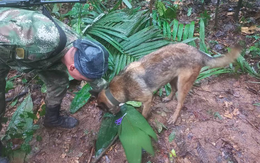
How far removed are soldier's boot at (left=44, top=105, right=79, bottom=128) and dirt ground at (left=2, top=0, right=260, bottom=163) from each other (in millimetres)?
110

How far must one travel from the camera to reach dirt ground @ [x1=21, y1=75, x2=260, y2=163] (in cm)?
304

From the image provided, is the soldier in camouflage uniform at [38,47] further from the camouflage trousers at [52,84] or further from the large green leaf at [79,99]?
the large green leaf at [79,99]

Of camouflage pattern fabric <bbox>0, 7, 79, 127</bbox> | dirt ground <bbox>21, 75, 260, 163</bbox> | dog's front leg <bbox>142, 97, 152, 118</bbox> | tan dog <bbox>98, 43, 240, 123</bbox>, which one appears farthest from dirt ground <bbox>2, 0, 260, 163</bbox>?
camouflage pattern fabric <bbox>0, 7, 79, 127</bbox>

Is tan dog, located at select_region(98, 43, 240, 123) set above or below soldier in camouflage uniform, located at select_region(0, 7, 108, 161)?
below

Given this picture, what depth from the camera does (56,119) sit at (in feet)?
11.3

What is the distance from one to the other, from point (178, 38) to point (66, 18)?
3.40m

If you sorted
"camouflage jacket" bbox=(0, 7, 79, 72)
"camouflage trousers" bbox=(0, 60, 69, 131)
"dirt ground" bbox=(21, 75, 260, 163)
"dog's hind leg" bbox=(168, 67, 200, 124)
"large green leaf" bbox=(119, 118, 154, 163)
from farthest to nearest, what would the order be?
"dog's hind leg" bbox=(168, 67, 200, 124) → "dirt ground" bbox=(21, 75, 260, 163) → "camouflage trousers" bbox=(0, 60, 69, 131) → "large green leaf" bbox=(119, 118, 154, 163) → "camouflage jacket" bbox=(0, 7, 79, 72)

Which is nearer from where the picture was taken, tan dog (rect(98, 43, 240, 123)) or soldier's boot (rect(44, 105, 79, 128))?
tan dog (rect(98, 43, 240, 123))

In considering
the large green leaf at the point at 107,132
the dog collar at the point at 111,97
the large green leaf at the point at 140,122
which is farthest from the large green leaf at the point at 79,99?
the large green leaf at the point at 140,122

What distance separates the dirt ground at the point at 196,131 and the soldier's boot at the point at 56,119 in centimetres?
11

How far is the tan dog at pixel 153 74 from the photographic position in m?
3.20

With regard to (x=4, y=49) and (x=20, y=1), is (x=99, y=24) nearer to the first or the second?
(x=20, y=1)

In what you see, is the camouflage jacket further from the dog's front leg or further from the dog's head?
the dog's front leg

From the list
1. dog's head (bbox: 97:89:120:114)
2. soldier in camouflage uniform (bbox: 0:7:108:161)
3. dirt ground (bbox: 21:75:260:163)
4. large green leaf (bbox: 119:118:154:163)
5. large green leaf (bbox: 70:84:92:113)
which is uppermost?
soldier in camouflage uniform (bbox: 0:7:108:161)
